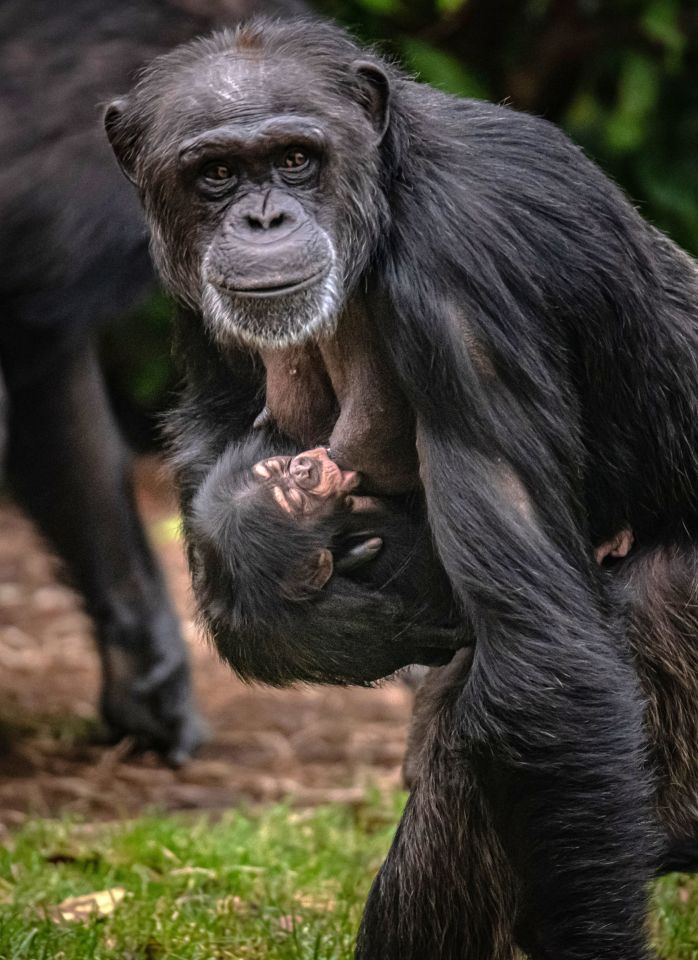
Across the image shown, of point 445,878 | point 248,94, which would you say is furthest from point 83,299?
point 445,878

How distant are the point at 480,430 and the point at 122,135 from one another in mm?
1326

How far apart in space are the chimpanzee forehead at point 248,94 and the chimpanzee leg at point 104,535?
2941 mm

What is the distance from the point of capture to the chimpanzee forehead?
12.3 ft

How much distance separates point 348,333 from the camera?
12.9 ft

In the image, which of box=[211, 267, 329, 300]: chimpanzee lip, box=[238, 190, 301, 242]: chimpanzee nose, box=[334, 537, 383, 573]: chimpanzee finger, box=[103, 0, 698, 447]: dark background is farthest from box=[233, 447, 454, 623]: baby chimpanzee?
box=[103, 0, 698, 447]: dark background

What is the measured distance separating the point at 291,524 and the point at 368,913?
37.5 inches

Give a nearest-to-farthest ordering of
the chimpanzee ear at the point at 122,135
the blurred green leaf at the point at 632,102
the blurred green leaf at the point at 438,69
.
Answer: the chimpanzee ear at the point at 122,135 < the blurred green leaf at the point at 438,69 < the blurred green leaf at the point at 632,102

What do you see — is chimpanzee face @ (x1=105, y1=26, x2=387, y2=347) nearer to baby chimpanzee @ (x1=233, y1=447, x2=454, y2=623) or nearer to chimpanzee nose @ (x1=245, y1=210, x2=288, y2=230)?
chimpanzee nose @ (x1=245, y1=210, x2=288, y2=230)

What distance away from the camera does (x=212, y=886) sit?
4.75 meters

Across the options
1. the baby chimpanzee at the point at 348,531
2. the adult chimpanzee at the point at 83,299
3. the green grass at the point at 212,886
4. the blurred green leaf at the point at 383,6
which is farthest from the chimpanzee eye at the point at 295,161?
the blurred green leaf at the point at 383,6

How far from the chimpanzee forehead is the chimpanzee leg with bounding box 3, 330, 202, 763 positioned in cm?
294

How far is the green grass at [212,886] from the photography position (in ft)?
13.5

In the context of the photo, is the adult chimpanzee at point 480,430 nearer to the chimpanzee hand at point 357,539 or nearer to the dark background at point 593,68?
the chimpanzee hand at point 357,539

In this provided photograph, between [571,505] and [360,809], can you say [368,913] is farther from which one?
[360,809]
